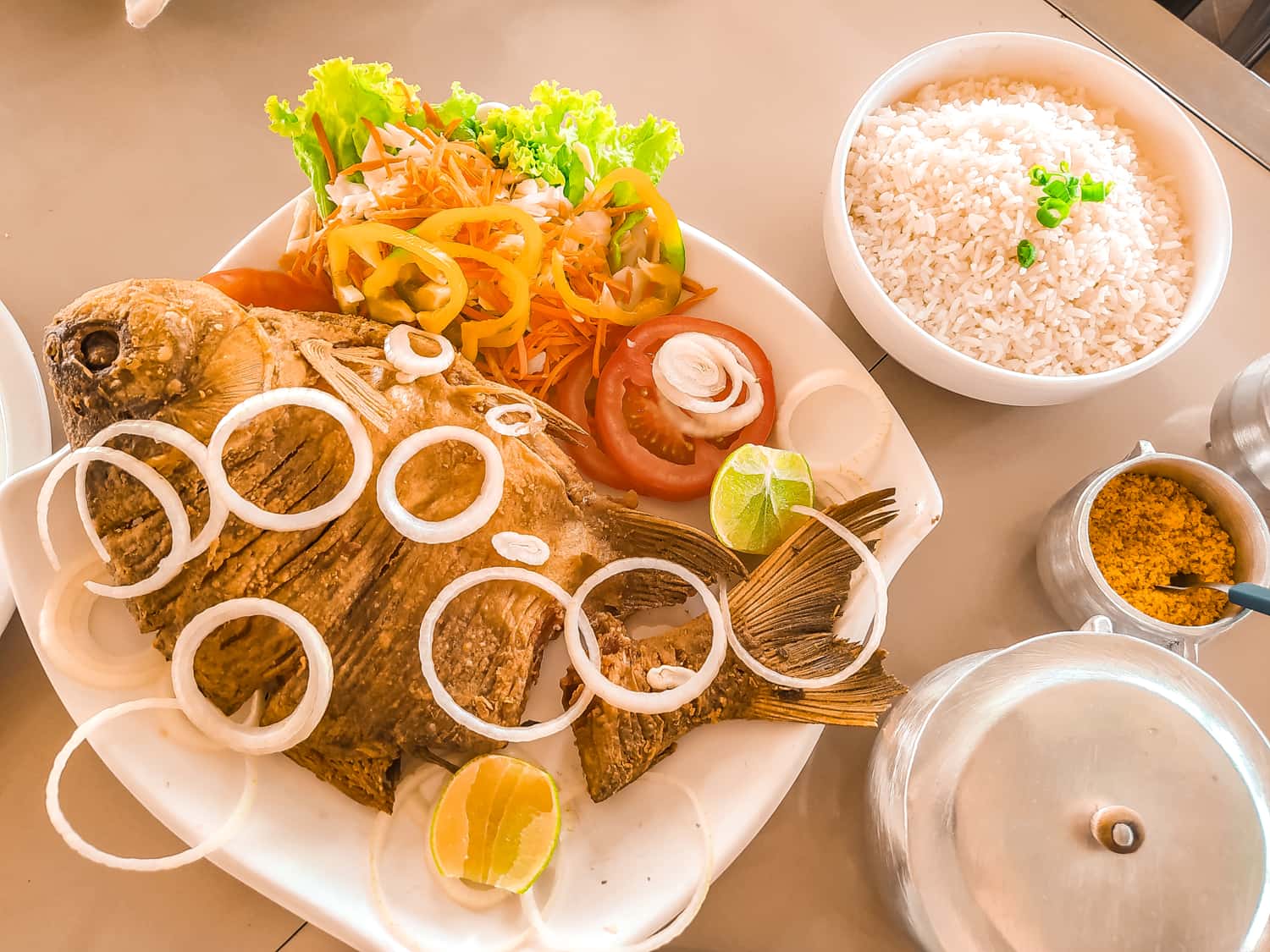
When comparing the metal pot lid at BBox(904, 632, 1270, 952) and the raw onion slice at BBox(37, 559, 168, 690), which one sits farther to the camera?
the raw onion slice at BBox(37, 559, 168, 690)

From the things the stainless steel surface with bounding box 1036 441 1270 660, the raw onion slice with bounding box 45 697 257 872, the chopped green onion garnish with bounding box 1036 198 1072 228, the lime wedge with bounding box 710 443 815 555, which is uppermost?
the chopped green onion garnish with bounding box 1036 198 1072 228

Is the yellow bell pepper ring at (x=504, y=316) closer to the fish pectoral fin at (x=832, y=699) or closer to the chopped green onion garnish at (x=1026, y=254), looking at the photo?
the fish pectoral fin at (x=832, y=699)

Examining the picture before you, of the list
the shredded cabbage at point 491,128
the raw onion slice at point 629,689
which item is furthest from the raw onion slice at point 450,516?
the shredded cabbage at point 491,128

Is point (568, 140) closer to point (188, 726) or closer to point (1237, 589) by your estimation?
point (188, 726)

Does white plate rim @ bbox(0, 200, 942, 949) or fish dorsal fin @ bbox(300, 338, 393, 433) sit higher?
fish dorsal fin @ bbox(300, 338, 393, 433)

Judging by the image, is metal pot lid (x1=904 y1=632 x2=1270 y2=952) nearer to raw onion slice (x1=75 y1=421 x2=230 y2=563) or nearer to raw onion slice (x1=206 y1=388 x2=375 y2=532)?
raw onion slice (x1=206 y1=388 x2=375 y2=532)

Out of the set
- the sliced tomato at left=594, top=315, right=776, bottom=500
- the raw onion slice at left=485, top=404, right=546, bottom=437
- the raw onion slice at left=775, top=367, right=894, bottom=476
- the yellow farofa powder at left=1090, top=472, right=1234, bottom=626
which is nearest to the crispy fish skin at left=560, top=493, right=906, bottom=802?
the raw onion slice at left=775, top=367, right=894, bottom=476
